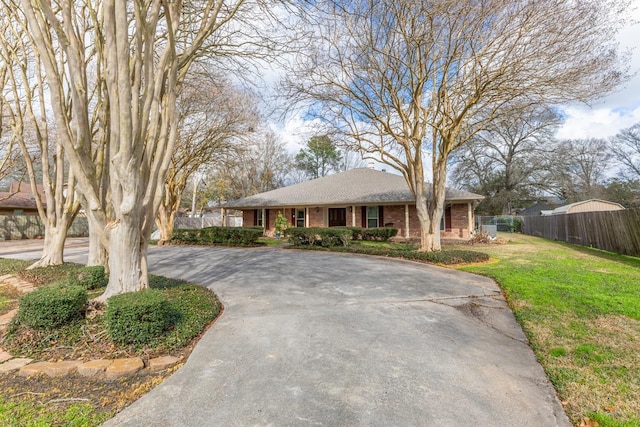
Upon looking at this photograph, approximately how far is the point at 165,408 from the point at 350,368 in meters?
1.56

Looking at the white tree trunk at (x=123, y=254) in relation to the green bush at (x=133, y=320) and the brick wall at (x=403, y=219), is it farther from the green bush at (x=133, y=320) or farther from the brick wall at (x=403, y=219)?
the brick wall at (x=403, y=219)

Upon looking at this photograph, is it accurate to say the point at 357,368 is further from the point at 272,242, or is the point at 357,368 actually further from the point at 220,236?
the point at 272,242

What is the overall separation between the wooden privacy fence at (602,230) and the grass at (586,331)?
10.7 feet

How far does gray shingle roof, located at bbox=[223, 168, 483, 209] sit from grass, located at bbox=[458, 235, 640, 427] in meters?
9.17

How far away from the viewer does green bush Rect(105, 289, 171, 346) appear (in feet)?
10.2

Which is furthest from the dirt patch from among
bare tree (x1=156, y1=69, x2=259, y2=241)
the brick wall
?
the brick wall

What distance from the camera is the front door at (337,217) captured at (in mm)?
18547

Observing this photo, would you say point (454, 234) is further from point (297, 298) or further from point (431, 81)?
point (297, 298)

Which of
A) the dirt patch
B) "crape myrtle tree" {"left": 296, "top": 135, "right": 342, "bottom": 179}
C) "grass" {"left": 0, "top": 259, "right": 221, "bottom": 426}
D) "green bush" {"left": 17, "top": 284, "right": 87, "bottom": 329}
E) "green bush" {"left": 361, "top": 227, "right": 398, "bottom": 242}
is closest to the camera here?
"grass" {"left": 0, "top": 259, "right": 221, "bottom": 426}

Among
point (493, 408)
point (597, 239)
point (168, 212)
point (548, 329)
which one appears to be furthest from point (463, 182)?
point (493, 408)

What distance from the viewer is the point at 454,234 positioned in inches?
647

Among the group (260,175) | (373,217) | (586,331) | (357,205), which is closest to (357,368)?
(586,331)

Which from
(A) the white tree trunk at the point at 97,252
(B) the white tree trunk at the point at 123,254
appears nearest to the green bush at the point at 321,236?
(A) the white tree trunk at the point at 97,252

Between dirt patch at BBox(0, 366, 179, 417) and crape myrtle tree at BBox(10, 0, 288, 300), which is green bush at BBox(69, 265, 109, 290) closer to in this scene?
crape myrtle tree at BBox(10, 0, 288, 300)
